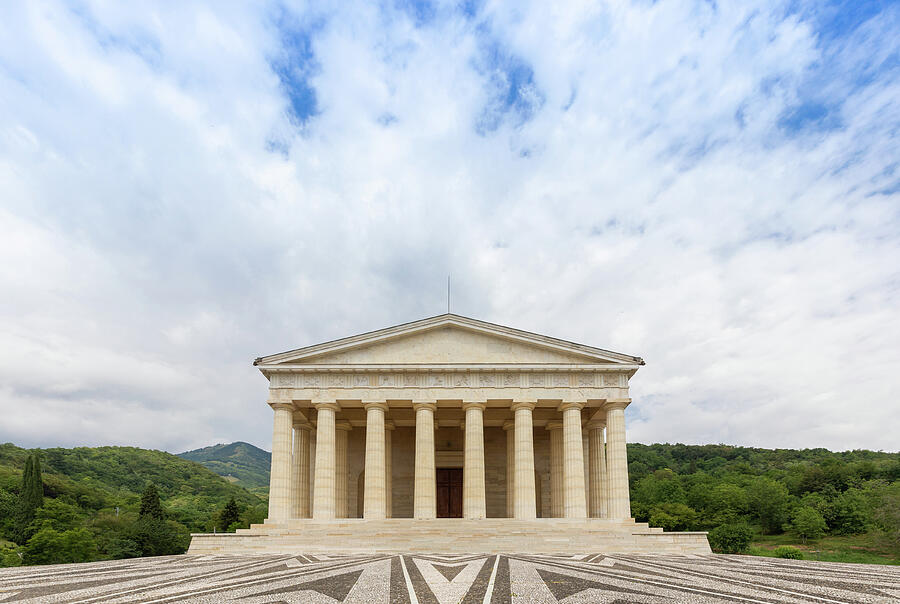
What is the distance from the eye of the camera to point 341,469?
41.1 meters

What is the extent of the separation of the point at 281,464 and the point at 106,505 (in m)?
47.2

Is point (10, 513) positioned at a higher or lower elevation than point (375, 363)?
lower

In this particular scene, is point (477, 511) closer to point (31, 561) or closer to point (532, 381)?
point (532, 381)

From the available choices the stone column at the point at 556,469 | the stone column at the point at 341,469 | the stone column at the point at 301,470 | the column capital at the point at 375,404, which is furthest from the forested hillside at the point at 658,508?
the column capital at the point at 375,404

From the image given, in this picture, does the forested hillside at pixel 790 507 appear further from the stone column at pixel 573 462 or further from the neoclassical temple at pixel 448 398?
the neoclassical temple at pixel 448 398

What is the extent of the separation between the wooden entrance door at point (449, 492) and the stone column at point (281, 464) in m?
12.5

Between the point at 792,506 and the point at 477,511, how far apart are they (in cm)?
4280

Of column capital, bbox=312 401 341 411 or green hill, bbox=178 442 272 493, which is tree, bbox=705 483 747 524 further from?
green hill, bbox=178 442 272 493

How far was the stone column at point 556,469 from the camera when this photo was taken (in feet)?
133

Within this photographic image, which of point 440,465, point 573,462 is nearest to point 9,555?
point 440,465

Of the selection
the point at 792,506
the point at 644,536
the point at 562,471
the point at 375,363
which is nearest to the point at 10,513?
the point at 375,363

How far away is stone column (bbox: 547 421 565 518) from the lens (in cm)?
4053

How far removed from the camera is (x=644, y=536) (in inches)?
1188

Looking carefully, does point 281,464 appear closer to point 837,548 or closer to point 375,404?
point 375,404
